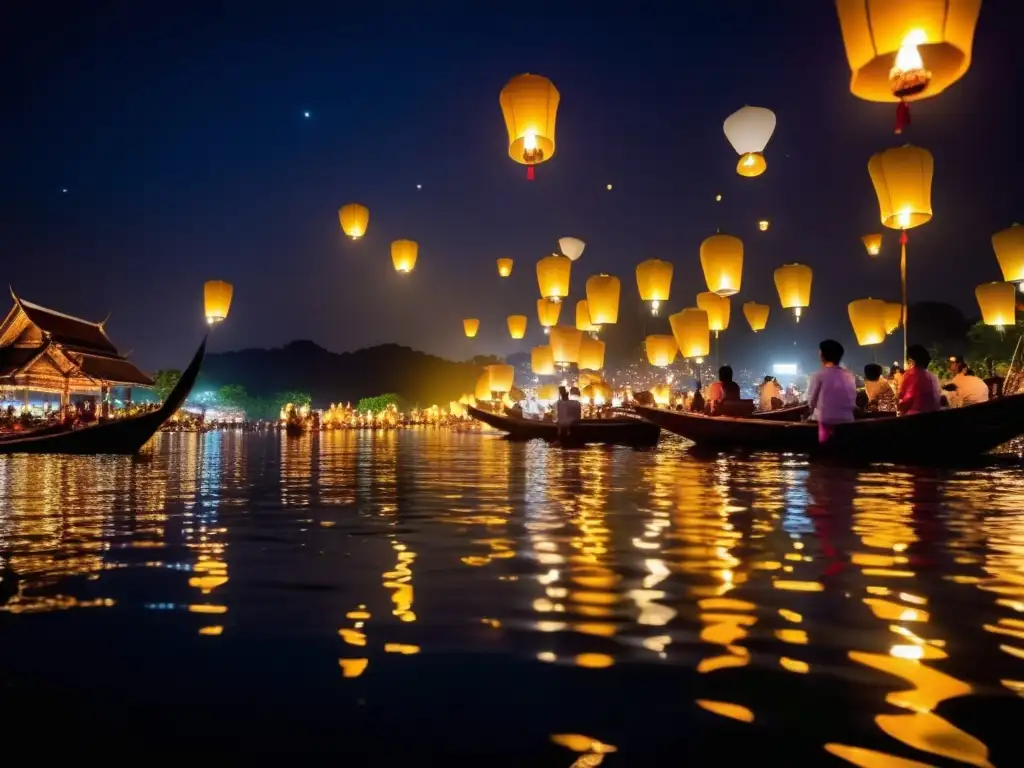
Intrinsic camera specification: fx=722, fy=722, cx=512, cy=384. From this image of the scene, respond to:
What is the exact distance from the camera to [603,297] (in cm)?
1762

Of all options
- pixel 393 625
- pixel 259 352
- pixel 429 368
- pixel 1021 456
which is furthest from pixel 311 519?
pixel 259 352

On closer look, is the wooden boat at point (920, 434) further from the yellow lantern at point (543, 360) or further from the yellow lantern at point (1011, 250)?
the yellow lantern at point (543, 360)

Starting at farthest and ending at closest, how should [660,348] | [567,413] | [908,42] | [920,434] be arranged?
[660,348]
[567,413]
[920,434]
[908,42]

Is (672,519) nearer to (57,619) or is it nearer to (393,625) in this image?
(393,625)

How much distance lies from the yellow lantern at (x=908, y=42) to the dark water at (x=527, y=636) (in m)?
4.36

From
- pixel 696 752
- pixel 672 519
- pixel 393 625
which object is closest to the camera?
pixel 696 752

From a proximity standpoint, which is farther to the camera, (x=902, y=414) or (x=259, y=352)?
(x=259, y=352)

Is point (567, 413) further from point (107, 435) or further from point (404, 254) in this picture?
point (107, 435)

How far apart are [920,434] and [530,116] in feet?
22.1

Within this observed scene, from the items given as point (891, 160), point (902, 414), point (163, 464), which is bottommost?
point (163, 464)

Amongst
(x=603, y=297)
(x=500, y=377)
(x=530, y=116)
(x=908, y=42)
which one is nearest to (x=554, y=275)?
(x=603, y=297)

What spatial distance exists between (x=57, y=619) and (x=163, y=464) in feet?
33.1

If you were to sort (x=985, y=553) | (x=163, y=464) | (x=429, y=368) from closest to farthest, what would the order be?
(x=985, y=553) → (x=163, y=464) → (x=429, y=368)

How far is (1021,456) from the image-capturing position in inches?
427
